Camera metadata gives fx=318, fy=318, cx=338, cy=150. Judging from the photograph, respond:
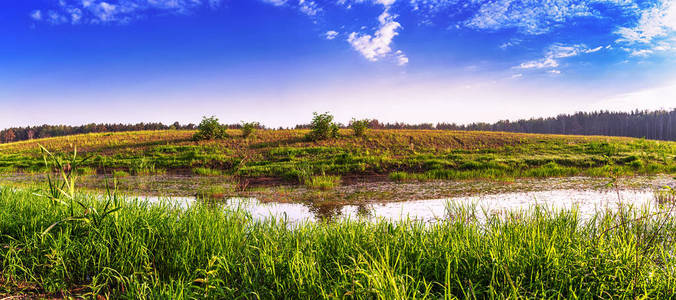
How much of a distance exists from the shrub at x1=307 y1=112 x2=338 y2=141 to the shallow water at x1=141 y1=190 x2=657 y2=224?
18072mm

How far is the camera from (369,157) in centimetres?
1977

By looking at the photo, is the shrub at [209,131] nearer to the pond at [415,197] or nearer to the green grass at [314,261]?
the pond at [415,197]

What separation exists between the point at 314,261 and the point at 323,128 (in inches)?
928

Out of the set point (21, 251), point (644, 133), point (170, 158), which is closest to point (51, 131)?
point (170, 158)

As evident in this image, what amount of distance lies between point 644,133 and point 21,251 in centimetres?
12412

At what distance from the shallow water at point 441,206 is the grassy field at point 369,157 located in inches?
170

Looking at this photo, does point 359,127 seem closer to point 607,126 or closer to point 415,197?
point 415,197

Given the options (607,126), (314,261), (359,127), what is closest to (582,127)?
(607,126)

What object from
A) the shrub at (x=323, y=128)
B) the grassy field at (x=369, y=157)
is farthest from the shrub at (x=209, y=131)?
the shrub at (x=323, y=128)

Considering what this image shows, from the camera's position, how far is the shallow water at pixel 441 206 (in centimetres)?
677

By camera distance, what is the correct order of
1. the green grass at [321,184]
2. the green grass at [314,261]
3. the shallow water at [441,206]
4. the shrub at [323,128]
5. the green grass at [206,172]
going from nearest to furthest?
1. the green grass at [314,261]
2. the shallow water at [441,206]
3. the green grass at [321,184]
4. the green grass at [206,172]
5. the shrub at [323,128]

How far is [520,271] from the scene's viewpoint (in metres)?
2.92

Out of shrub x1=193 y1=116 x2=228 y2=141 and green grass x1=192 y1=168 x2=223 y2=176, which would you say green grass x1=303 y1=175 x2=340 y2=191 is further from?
shrub x1=193 y1=116 x2=228 y2=141

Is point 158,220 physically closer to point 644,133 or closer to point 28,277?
point 28,277
